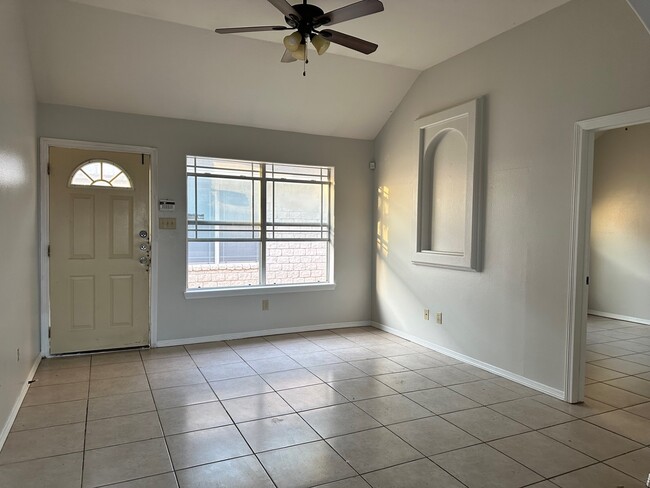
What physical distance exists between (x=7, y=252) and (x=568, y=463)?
3.55m

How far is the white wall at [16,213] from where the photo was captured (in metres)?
2.66

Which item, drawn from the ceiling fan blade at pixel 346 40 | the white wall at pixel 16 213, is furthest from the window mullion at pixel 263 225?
the ceiling fan blade at pixel 346 40

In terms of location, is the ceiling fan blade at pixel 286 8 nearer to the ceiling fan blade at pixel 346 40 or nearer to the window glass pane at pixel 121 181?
the ceiling fan blade at pixel 346 40

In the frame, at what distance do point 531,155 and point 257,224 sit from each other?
2.97 m

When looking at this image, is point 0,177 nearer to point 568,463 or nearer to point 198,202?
point 198,202

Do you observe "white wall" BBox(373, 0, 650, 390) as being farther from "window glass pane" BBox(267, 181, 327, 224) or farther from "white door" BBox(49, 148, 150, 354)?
"white door" BBox(49, 148, 150, 354)

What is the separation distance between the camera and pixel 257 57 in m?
4.19

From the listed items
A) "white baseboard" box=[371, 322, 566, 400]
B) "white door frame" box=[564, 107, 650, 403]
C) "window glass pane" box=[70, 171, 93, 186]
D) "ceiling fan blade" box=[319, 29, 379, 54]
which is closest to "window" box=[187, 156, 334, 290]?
"window glass pane" box=[70, 171, 93, 186]

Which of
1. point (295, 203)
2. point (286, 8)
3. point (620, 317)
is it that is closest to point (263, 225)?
point (295, 203)

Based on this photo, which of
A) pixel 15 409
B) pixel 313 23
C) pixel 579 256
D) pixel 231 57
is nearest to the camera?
pixel 313 23

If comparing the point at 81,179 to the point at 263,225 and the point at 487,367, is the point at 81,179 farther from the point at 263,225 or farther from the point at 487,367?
the point at 487,367

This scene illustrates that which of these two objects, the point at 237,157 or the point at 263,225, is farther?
the point at 263,225

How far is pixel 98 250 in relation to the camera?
4.45 meters

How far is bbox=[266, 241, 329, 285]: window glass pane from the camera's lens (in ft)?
17.5
